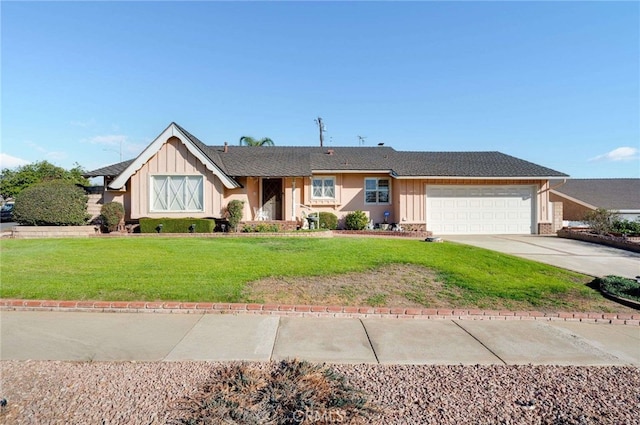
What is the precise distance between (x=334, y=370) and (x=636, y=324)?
5837mm

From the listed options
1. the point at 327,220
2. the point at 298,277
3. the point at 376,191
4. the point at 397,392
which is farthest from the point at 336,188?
the point at 397,392

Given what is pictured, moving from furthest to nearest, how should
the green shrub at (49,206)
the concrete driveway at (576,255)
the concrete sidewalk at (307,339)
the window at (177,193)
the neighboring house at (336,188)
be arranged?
the window at (177,193)
the neighboring house at (336,188)
the green shrub at (49,206)
the concrete driveway at (576,255)
the concrete sidewalk at (307,339)

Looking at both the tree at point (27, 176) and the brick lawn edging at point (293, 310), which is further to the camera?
the tree at point (27, 176)

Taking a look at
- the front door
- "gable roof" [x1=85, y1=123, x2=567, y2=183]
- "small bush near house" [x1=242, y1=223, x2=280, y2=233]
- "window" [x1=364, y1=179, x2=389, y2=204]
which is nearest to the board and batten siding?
"gable roof" [x1=85, y1=123, x2=567, y2=183]

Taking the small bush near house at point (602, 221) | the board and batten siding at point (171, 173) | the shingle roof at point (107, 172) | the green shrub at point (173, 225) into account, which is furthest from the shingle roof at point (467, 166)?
the shingle roof at point (107, 172)

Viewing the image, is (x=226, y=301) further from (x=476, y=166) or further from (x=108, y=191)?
(x=476, y=166)

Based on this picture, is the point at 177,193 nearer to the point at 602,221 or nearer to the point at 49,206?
the point at 49,206

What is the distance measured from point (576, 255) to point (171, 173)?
54.7 feet

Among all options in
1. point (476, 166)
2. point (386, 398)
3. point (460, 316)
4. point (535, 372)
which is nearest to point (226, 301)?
point (386, 398)

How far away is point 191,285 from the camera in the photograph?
270 inches

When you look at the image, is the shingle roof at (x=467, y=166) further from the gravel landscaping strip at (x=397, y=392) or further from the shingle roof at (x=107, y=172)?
the shingle roof at (x=107, y=172)

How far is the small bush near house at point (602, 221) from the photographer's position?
15604 mm

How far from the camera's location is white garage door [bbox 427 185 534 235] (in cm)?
1744
